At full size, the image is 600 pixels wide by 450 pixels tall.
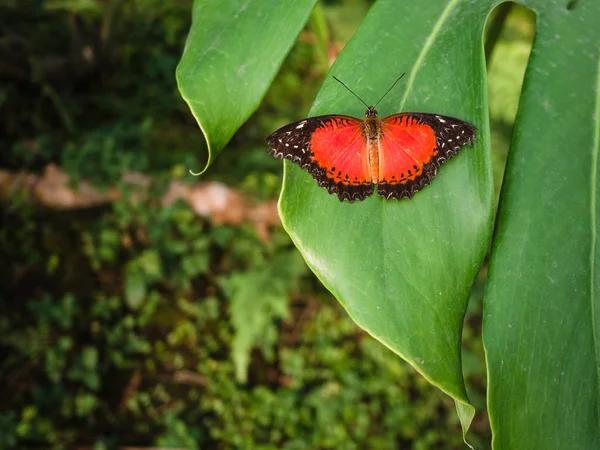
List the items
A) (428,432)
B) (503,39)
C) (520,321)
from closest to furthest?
(520,321)
(428,432)
(503,39)

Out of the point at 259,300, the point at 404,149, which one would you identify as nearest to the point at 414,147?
the point at 404,149

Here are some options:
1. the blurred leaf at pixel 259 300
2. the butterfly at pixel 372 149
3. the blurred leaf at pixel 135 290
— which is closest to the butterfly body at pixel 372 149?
the butterfly at pixel 372 149

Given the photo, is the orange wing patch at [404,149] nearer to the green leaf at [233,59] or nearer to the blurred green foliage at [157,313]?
the green leaf at [233,59]

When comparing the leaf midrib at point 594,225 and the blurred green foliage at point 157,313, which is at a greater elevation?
the leaf midrib at point 594,225

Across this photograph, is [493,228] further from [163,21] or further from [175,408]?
[163,21]

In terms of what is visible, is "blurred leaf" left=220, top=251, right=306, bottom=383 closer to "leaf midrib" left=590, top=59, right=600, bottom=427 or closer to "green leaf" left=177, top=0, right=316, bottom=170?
"green leaf" left=177, top=0, right=316, bottom=170

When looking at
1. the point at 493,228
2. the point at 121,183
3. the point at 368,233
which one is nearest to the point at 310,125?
the point at 368,233
